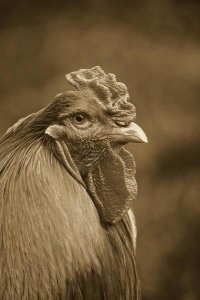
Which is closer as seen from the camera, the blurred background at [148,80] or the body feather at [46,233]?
the body feather at [46,233]

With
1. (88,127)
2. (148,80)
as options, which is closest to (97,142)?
(88,127)

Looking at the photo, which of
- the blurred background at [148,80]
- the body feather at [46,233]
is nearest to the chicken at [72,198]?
the body feather at [46,233]

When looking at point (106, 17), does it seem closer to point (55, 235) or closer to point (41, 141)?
point (41, 141)

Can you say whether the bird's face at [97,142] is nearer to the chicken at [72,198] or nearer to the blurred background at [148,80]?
the chicken at [72,198]

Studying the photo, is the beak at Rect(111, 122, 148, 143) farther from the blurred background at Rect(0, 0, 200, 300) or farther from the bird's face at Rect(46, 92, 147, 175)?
the blurred background at Rect(0, 0, 200, 300)

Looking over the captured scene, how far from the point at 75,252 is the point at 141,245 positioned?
104 cm

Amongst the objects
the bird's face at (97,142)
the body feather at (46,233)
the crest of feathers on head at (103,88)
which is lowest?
the body feather at (46,233)

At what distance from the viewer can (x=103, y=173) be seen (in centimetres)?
129

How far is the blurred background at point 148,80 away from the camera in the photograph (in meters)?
2.12

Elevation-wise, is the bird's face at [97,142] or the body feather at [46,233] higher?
the bird's face at [97,142]

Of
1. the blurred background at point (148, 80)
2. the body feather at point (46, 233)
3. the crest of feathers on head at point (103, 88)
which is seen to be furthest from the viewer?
the blurred background at point (148, 80)

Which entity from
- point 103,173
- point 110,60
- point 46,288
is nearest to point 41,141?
point 103,173

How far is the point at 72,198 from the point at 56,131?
16 cm

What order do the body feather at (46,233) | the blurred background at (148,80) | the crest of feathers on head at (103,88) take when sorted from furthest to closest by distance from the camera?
the blurred background at (148,80)
the crest of feathers on head at (103,88)
the body feather at (46,233)
